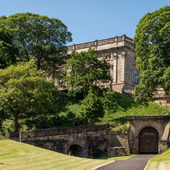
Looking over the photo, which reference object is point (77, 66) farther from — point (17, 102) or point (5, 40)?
point (17, 102)

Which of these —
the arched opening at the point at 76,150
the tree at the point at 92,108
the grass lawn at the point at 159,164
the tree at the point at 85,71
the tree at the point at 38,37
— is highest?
the tree at the point at 38,37

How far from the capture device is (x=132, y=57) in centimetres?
5806

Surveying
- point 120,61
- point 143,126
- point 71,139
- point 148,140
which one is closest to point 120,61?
point 120,61

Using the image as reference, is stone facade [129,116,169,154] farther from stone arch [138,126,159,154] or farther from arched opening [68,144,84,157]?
arched opening [68,144,84,157]

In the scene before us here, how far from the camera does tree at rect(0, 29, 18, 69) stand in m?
43.4

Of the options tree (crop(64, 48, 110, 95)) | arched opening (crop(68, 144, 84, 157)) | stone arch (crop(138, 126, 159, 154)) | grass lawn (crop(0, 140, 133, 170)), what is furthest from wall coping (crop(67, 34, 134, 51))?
grass lawn (crop(0, 140, 133, 170))

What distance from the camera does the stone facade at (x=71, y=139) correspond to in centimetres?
3059

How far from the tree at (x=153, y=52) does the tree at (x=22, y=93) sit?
438 inches

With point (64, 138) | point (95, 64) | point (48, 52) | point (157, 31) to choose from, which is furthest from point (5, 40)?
point (157, 31)

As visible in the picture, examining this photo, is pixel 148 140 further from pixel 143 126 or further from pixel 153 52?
pixel 153 52

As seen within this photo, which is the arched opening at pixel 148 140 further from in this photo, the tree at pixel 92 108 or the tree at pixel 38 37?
the tree at pixel 38 37

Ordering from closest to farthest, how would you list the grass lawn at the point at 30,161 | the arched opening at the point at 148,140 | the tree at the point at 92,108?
the grass lawn at the point at 30,161, the arched opening at the point at 148,140, the tree at the point at 92,108

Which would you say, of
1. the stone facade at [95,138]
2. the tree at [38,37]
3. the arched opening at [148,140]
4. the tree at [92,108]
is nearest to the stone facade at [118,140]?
the stone facade at [95,138]

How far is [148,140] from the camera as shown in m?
33.7
